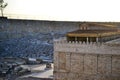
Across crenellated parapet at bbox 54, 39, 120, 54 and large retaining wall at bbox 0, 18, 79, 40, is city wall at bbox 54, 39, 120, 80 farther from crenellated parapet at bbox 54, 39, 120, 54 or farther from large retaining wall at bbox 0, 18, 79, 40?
large retaining wall at bbox 0, 18, 79, 40

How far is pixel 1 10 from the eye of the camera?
2502 inches

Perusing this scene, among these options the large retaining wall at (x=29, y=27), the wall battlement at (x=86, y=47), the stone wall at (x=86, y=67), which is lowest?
the large retaining wall at (x=29, y=27)

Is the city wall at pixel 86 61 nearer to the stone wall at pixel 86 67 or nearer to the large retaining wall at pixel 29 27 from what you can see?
the stone wall at pixel 86 67

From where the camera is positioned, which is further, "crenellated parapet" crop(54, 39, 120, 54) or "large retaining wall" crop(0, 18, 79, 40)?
"large retaining wall" crop(0, 18, 79, 40)

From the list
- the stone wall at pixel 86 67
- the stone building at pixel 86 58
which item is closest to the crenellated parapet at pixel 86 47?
the stone building at pixel 86 58

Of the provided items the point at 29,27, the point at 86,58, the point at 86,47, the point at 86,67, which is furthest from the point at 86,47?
the point at 29,27

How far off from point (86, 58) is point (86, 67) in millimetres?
728

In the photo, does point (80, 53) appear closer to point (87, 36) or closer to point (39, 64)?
point (87, 36)

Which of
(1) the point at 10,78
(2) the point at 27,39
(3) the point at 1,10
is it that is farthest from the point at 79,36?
(3) the point at 1,10

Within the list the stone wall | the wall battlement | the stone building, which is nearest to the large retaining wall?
the stone building

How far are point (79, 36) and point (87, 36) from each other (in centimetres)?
72

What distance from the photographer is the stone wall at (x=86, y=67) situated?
23.1 m

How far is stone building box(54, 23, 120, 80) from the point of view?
23.1 m

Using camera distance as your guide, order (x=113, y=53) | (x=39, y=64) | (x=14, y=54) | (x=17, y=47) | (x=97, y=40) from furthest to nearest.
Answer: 1. (x=17, y=47)
2. (x=14, y=54)
3. (x=39, y=64)
4. (x=97, y=40)
5. (x=113, y=53)
